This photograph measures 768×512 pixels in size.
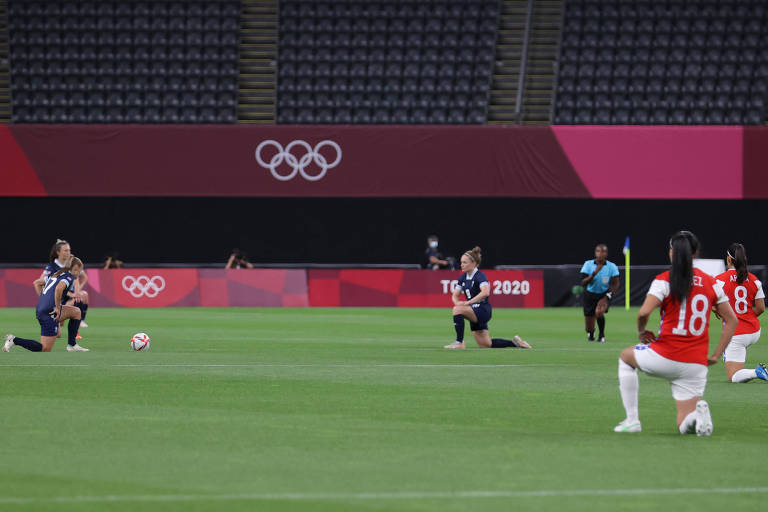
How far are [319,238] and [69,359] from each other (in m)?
21.6

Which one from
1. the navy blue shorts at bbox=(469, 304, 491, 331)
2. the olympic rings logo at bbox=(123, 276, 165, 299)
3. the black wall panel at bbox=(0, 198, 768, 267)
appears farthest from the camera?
the black wall panel at bbox=(0, 198, 768, 267)

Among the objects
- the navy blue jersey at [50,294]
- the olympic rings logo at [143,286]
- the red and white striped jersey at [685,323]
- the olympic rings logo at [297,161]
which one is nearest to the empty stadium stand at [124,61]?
the olympic rings logo at [297,161]

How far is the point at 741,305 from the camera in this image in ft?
48.4

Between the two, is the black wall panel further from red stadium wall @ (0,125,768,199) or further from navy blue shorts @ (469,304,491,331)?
navy blue shorts @ (469,304,491,331)

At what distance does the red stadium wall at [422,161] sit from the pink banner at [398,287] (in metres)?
2.44

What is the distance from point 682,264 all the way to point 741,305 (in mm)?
5470

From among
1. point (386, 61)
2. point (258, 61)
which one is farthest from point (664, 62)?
point (258, 61)

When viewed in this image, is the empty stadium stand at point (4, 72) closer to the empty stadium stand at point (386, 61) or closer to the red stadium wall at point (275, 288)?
the red stadium wall at point (275, 288)

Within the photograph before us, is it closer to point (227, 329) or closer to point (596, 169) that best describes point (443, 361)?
point (227, 329)

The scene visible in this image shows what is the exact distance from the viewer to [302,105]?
40.0 m

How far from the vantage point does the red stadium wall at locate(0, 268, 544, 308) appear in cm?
3578

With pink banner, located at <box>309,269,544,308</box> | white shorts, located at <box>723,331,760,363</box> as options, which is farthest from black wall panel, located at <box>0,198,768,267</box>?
white shorts, located at <box>723,331,760,363</box>

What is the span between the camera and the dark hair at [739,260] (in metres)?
14.2

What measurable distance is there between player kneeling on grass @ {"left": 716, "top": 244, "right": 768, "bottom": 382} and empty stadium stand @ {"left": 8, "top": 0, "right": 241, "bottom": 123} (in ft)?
87.9
